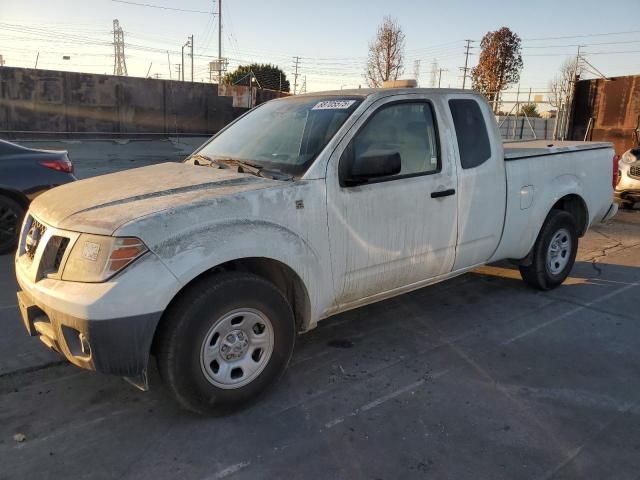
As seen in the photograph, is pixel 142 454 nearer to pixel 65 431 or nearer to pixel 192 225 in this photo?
pixel 65 431

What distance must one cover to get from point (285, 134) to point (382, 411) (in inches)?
77.9

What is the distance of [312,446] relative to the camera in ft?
9.29

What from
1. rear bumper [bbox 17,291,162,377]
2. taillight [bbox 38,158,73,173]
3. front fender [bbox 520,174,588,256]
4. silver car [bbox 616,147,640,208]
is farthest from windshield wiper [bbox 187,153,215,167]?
silver car [bbox 616,147,640,208]

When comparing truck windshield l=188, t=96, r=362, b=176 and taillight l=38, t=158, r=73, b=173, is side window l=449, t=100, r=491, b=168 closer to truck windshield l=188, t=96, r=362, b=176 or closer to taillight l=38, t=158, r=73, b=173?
truck windshield l=188, t=96, r=362, b=176

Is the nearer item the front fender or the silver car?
the front fender

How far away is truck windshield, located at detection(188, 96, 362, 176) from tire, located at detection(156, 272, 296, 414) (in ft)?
2.84

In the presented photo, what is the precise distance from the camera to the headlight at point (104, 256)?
8.61 ft

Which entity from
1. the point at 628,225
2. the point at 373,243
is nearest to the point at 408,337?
the point at 373,243

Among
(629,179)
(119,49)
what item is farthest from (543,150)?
(119,49)

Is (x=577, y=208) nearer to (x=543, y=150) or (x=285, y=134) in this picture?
(x=543, y=150)

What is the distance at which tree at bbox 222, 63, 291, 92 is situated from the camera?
56.9 m

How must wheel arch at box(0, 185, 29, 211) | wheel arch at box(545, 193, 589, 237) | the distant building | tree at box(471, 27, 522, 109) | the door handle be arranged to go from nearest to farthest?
the door handle < wheel arch at box(545, 193, 589, 237) < wheel arch at box(0, 185, 29, 211) < the distant building < tree at box(471, 27, 522, 109)

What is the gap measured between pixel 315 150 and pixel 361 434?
173 cm

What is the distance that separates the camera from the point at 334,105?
3.72 m
